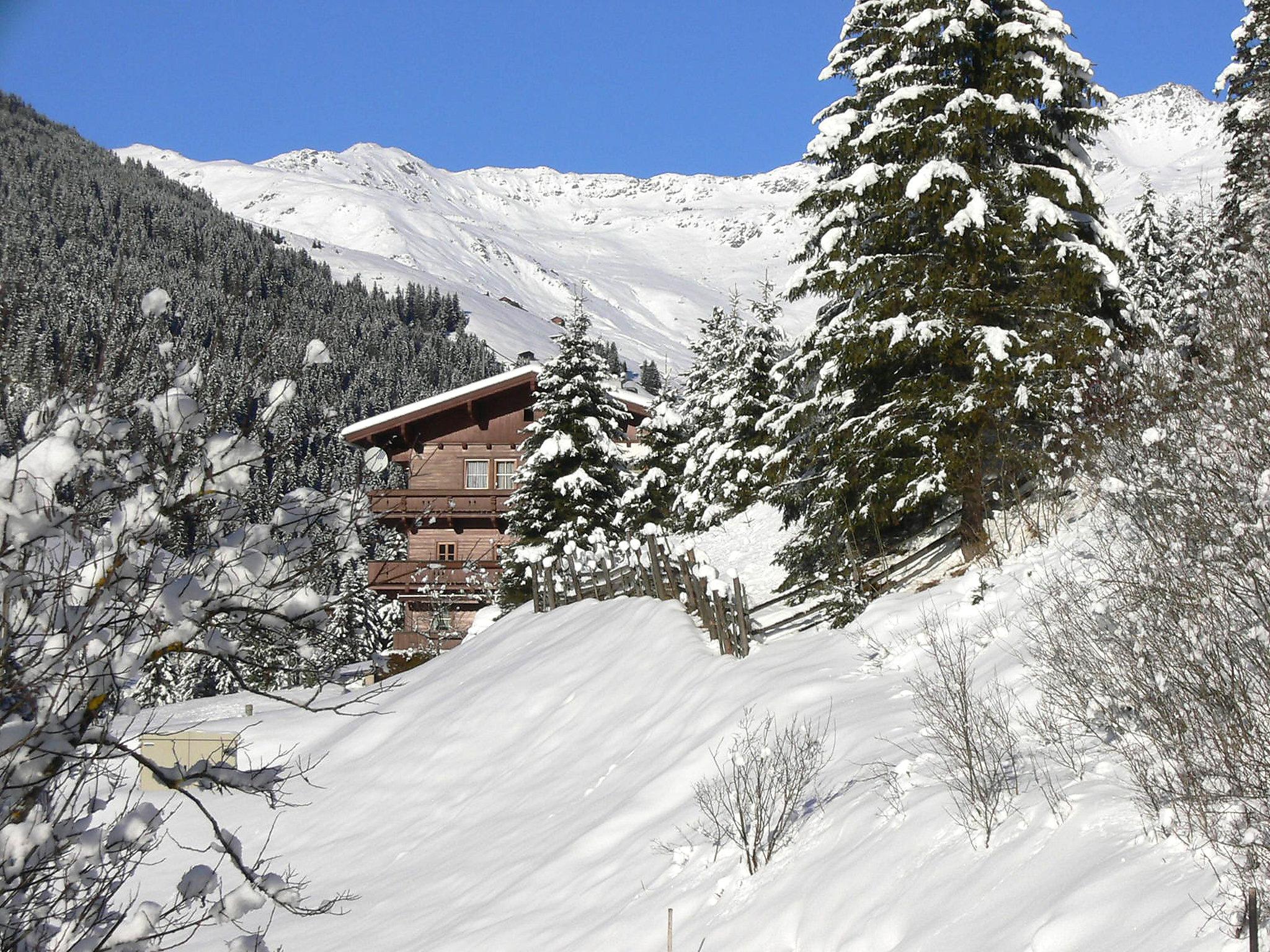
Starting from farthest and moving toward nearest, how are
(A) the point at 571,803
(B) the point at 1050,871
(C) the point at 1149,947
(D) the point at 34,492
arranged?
(A) the point at 571,803 → (B) the point at 1050,871 → (C) the point at 1149,947 → (D) the point at 34,492

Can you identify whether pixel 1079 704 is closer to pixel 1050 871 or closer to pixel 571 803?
pixel 1050 871

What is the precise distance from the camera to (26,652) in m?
3.87

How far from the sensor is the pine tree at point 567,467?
86.2 feet

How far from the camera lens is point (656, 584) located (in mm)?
16828

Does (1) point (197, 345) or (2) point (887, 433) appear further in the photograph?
(2) point (887, 433)

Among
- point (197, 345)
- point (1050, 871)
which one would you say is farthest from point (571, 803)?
point (197, 345)

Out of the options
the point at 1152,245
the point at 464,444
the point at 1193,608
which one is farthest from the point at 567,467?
the point at 1152,245

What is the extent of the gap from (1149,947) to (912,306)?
→ 35.2 feet

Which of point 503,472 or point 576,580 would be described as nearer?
point 576,580

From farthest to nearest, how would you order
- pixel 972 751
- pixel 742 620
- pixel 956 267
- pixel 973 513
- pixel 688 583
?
pixel 688 583 < pixel 956 267 < pixel 973 513 < pixel 742 620 < pixel 972 751

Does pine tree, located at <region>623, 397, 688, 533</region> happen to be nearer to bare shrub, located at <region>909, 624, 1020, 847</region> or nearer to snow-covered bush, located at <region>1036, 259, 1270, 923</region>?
snow-covered bush, located at <region>1036, 259, 1270, 923</region>

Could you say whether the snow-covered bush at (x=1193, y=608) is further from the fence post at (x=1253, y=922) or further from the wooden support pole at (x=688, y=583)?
the wooden support pole at (x=688, y=583)

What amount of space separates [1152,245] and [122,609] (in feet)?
150

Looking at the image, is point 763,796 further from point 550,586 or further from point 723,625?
point 550,586
